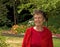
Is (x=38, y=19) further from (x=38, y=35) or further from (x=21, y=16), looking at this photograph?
(x=21, y=16)

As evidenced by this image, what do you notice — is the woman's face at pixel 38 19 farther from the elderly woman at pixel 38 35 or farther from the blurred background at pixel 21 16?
the blurred background at pixel 21 16

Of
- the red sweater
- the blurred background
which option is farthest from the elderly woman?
the blurred background

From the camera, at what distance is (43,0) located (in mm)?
14883

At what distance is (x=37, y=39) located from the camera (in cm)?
483

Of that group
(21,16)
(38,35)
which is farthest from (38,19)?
(21,16)

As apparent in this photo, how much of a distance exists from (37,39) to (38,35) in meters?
0.07

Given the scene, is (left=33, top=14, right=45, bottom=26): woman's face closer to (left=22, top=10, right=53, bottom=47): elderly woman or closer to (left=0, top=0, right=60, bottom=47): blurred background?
(left=22, top=10, right=53, bottom=47): elderly woman

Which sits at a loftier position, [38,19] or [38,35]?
[38,19]

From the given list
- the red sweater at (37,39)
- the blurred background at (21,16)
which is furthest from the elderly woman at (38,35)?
the blurred background at (21,16)

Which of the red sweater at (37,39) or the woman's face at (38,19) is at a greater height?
the woman's face at (38,19)

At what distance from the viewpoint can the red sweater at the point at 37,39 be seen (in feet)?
15.7

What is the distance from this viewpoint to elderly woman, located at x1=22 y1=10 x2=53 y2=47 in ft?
15.7

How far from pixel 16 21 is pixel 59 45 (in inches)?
326

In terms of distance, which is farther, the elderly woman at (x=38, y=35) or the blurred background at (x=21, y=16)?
the blurred background at (x=21, y=16)
